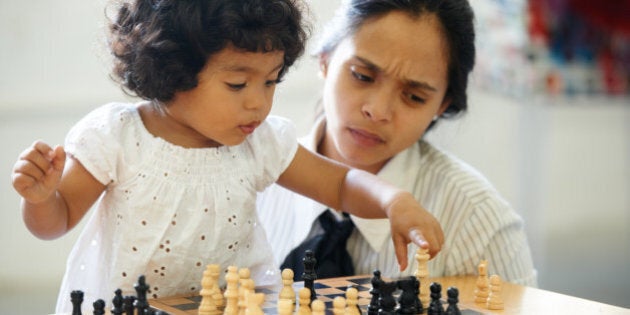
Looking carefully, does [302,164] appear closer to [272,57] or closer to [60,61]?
[272,57]

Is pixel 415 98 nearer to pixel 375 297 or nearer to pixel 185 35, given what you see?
pixel 185 35

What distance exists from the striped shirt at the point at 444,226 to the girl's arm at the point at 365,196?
0.31 meters

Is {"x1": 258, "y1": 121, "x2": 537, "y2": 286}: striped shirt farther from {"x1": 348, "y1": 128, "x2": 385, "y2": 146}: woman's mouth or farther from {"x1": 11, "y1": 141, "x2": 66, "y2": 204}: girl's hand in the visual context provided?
{"x1": 11, "y1": 141, "x2": 66, "y2": 204}: girl's hand

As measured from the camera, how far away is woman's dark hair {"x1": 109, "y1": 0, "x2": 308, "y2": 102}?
1.47m

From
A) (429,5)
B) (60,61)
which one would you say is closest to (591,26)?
Result: (429,5)

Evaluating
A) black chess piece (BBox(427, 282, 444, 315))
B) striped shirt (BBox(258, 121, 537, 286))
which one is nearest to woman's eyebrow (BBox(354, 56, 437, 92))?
striped shirt (BBox(258, 121, 537, 286))

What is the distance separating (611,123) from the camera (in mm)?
6148

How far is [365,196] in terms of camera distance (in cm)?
167

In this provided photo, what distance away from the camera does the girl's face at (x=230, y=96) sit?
1.49m

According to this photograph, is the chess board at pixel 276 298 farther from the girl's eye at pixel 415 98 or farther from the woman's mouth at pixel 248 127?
the girl's eye at pixel 415 98

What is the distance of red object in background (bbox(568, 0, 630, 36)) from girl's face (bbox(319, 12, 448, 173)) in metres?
1.73

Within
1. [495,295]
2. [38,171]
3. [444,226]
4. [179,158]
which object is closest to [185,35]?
[179,158]

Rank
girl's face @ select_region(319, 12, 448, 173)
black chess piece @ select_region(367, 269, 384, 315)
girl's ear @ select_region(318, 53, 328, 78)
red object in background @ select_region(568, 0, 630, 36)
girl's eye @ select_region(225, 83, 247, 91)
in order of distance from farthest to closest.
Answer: red object in background @ select_region(568, 0, 630, 36)
girl's ear @ select_region(318, 53, 328, 78)
girl's face @ select_region(319, 12, 448, 173)
girl's eye @ select_region(225, 83, 247, 91)
black chess piece @ select_region(367, 269, 384, 315)

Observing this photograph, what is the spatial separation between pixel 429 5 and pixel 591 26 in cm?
182
